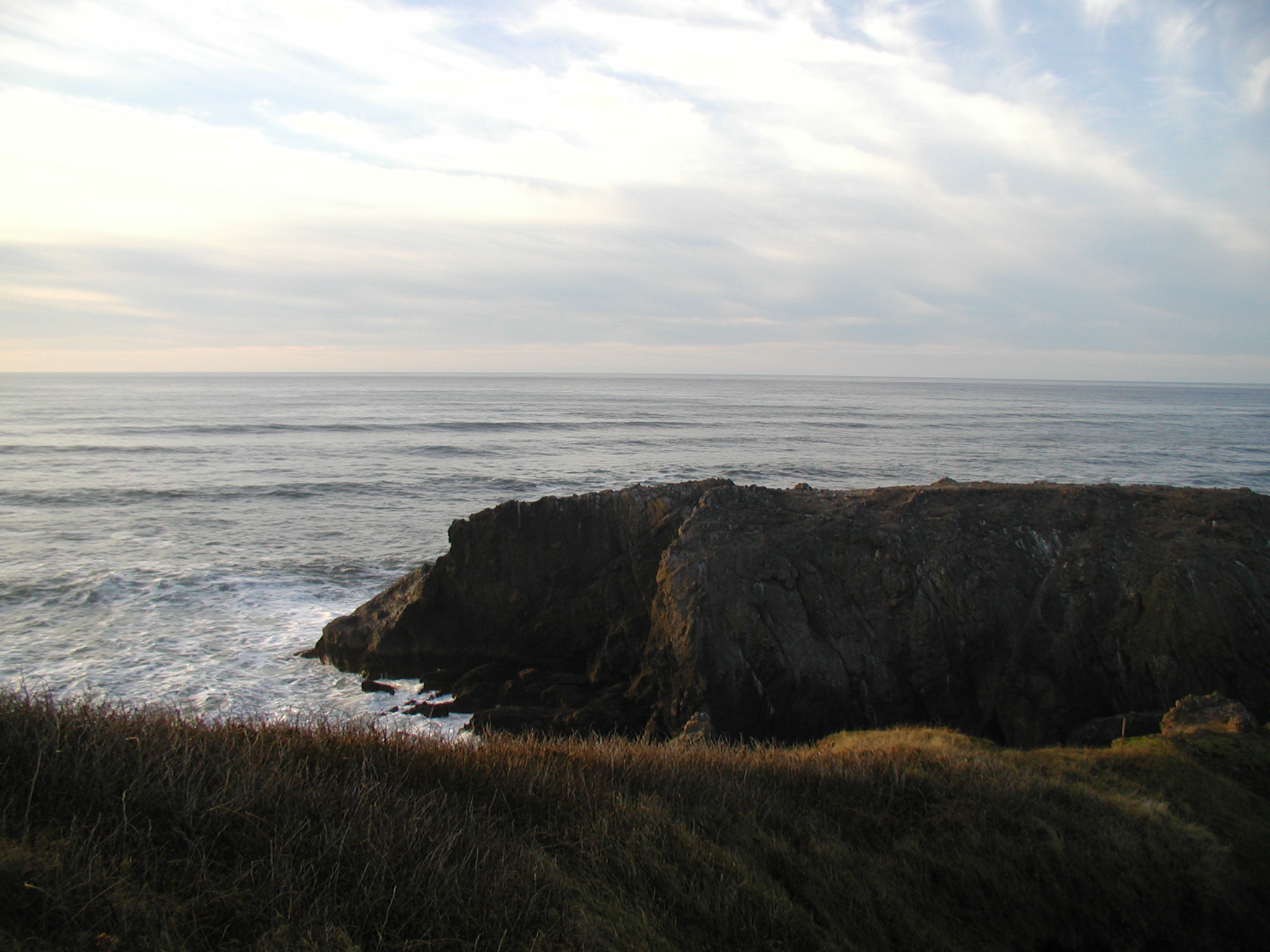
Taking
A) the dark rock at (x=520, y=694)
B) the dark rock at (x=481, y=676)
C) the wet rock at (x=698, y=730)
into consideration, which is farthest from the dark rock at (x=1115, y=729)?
the dark rock at (x=481, y=676)

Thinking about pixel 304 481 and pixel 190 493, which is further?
pixel 304 481

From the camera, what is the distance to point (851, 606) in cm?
1180

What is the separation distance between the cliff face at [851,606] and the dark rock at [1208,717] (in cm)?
155

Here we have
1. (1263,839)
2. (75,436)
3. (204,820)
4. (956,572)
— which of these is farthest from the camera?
(75,436)

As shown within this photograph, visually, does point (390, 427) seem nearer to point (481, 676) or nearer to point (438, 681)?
point (438, 681)

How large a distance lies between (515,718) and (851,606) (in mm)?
5830

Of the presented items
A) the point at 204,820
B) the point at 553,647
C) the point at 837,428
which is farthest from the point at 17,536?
the point at 837,428

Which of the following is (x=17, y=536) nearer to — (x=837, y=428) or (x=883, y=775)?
(x=883, y=775)

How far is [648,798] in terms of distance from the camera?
219 inches

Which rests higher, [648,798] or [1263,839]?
[648,798]

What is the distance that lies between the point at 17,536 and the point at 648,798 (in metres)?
25.6

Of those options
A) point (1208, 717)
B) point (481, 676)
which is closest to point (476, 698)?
point (481, 676)

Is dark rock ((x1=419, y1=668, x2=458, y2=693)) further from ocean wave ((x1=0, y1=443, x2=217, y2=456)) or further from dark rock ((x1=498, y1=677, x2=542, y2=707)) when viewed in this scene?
ocean wave ((x1=0, y1=443, x2=217, y2=456))

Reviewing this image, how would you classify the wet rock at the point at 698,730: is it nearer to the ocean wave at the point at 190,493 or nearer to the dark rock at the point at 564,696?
the dark rock at the point at 564,696
